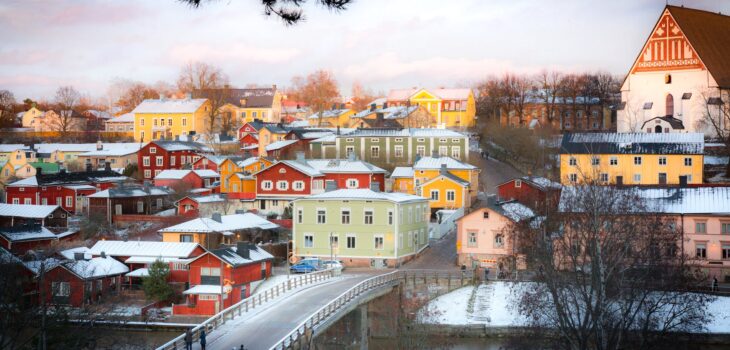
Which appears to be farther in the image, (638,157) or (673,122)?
(673,122)

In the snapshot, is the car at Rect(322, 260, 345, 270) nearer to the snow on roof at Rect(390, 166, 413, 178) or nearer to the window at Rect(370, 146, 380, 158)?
the snow on roof at Rect(390, 166, 413, 178)

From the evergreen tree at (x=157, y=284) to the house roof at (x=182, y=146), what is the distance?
29.5 m

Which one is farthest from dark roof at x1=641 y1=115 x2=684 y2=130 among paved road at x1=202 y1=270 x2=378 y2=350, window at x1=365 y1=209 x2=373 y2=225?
paved road at x1=202 y1=270 x2=378 y2=350

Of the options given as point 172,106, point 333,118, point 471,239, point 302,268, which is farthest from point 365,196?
point 172,106

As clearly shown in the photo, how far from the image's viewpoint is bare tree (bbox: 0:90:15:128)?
307 feet

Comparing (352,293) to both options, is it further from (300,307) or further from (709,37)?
(709,37)

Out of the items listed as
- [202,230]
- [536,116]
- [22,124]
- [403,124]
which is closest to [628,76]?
[536,116]

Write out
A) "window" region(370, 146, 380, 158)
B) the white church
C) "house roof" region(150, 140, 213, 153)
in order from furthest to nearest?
"house roof" region(150, 140, 213, 153) → "window" region(370, 146, 380, 158) → the white church

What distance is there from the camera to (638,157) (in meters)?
55.2

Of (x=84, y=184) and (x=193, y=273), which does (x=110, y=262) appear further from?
(x=84, y=184)

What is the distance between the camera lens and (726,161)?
5812 centimetres

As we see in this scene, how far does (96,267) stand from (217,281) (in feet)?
20.2

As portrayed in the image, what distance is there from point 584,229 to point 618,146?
21.6 meters

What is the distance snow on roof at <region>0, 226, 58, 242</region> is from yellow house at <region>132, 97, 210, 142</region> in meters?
35.2
